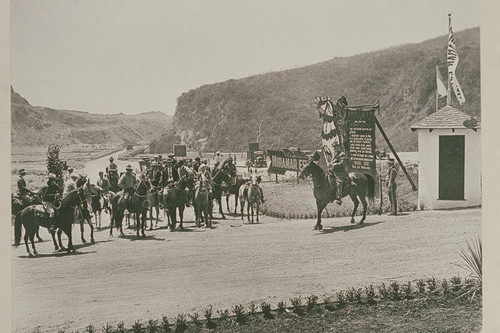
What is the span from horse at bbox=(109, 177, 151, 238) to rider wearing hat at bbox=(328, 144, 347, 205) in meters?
2.43

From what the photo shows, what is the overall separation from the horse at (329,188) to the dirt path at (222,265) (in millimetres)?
261

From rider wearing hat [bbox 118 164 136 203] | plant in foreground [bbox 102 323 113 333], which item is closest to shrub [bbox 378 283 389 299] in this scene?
plant in foreground [bbox 102 323 113 333]

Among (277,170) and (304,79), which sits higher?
(304,79)

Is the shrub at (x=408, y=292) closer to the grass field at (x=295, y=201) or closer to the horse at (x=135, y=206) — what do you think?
the grass field at (x=295, y=201)

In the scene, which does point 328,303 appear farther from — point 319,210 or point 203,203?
point 203,203

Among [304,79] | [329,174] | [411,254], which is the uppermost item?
[304,79]

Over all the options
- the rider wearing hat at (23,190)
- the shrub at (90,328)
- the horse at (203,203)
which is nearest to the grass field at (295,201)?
the horse at (203,203)

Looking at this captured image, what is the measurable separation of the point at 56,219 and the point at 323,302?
3354 mm

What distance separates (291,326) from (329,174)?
206cm

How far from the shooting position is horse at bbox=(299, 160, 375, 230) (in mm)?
6543

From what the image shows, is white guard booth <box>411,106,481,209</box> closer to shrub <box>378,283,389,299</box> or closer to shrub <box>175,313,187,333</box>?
shrub <box>378,283,389,299</box>

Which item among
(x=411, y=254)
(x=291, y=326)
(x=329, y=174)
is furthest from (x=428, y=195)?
(x=291, y=326)

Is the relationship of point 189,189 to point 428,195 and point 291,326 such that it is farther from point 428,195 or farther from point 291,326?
point 428,195

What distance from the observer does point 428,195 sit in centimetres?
701
